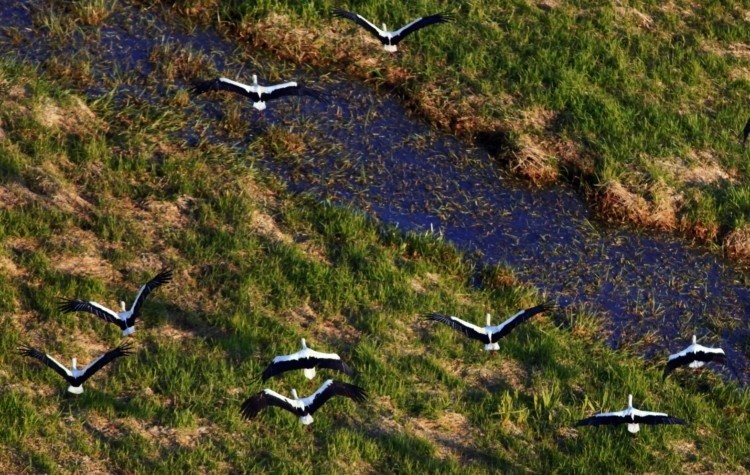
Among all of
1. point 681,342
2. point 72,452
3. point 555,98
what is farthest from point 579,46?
point 72,452

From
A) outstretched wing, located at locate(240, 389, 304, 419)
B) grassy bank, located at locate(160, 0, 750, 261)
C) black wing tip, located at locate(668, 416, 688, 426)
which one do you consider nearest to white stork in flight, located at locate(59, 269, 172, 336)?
outstretched wing, located at locate(240, 389, 304, 419)

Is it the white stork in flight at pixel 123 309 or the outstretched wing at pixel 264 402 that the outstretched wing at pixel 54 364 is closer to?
the white stork in flight at pixel 123 309

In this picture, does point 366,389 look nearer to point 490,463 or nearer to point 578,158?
point 490,463

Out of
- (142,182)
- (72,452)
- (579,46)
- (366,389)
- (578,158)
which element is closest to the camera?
(72,452)

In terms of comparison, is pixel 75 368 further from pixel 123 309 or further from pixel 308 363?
pixel 308 363

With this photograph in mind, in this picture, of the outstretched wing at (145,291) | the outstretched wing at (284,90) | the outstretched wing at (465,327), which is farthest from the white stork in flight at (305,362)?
the outstretched wing at (284,90)

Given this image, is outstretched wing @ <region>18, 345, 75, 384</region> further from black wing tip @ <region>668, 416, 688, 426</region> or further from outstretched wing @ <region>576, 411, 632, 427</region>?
black wing tip @ <region>668, 416, 688, 426</region>

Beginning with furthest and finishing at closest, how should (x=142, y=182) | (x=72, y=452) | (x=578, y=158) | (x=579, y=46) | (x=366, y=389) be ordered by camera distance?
(x=579, y=46)
(x=578, y=158)
(x=142, y=182)
(x=366, y=389)
(x=72, y=452)
